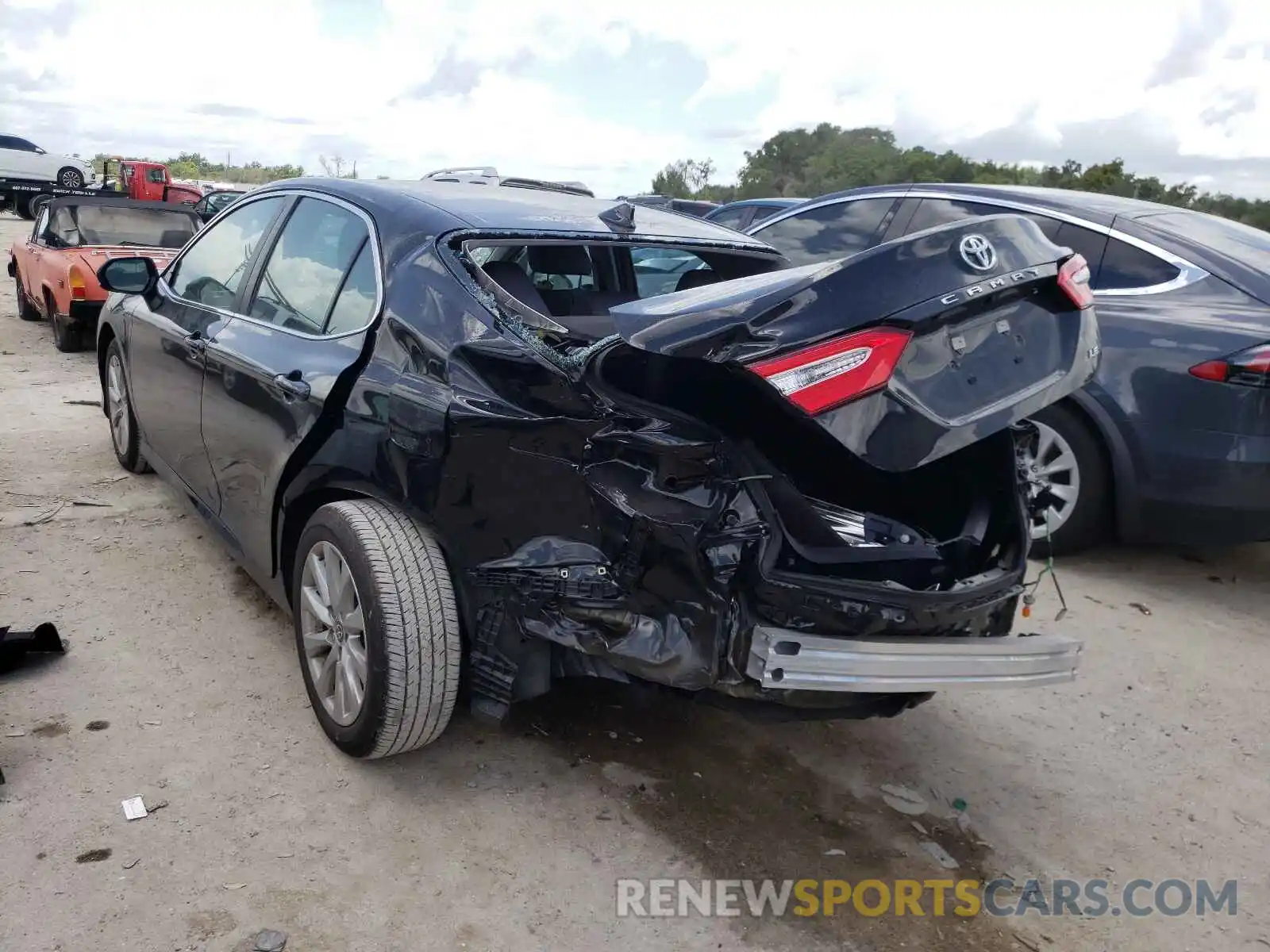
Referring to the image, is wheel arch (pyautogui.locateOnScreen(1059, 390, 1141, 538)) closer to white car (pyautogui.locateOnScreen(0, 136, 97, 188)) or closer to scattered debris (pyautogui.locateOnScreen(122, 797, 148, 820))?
scattered debris (pyautogui.locateOnScreen(122, 797, 148, 820))

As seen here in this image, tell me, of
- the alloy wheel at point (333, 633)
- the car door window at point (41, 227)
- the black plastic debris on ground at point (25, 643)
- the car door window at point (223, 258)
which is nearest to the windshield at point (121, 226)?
the car door window at point (41, 227)

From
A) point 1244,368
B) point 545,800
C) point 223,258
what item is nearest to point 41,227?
point 223,258

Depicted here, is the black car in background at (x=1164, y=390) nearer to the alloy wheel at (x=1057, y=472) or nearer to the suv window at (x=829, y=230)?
the alloy wheel at (x=1057, y=472)

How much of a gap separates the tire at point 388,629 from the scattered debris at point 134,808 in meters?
0.51

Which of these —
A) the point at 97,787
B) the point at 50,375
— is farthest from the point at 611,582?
the point at 50,375

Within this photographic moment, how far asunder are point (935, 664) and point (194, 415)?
9.38 ft

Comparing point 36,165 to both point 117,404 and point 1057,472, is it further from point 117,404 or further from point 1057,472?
point 1057,472

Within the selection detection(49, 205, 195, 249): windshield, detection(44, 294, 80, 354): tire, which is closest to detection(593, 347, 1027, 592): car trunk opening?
detection(44, 294, 80, 354): tire

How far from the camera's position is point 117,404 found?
16.6 ft

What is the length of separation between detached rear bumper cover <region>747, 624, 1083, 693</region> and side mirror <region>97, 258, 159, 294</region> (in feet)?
10.9

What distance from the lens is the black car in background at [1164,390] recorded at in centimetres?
401

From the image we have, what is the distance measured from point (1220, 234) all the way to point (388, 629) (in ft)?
14.3

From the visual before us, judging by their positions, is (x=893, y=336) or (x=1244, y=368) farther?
(x=1244, y=368)
